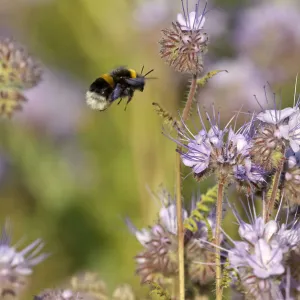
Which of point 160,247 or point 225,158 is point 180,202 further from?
point 160,247

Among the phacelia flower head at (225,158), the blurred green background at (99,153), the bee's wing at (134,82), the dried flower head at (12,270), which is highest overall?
the blurred green background at (99,153)

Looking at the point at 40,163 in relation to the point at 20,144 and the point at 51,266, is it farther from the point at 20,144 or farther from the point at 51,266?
the point at 51,266

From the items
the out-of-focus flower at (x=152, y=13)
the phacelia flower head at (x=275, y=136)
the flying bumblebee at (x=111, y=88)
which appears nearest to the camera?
the phacelia flower head at (x=275, y=136)

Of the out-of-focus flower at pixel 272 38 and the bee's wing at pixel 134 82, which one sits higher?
the out-of-focus flower at pixel 272 38

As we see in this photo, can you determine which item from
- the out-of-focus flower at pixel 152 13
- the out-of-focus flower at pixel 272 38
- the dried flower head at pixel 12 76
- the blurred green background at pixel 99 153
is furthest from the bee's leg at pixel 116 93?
the out-of-focus flower at pixel 152 13

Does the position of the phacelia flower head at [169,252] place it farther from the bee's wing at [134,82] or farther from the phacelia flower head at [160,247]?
the bee's wing at [134,82]

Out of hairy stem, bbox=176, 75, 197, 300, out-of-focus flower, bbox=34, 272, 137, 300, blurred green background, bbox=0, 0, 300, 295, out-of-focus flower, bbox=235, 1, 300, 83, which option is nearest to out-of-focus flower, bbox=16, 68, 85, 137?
blurred green background, bbox=0, 0, 300, 295
